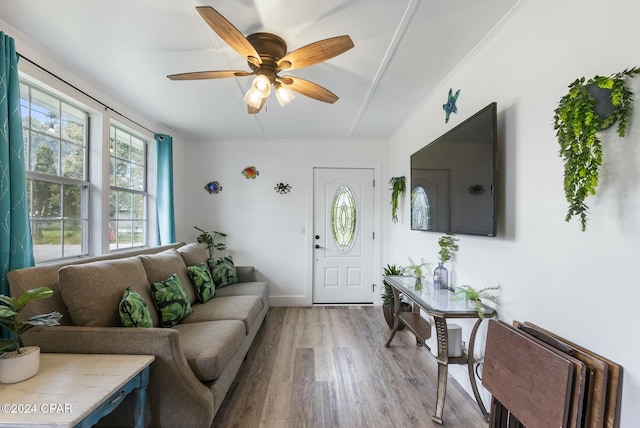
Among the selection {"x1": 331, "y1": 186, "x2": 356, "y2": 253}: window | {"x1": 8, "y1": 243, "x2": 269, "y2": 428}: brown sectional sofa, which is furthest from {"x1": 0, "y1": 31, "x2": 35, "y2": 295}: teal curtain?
{"x1": 331, "y1": 186, "x2": 356, "y2": 253}: window

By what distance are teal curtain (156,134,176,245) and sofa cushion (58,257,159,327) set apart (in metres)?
1.74

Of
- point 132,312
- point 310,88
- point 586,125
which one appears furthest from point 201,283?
point 586,125

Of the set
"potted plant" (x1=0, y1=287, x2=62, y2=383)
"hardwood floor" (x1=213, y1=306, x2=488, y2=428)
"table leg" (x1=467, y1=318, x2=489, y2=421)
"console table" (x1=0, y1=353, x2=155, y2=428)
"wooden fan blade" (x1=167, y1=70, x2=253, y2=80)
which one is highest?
"wooden fan blade" (x1=167, y1=70, x2=253, y2=80)

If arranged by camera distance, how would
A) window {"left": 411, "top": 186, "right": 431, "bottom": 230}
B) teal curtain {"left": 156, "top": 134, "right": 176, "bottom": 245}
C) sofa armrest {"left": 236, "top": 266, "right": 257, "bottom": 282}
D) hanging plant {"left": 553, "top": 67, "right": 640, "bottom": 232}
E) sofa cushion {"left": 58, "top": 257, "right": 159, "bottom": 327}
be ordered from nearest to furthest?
hanging plant {"left": 553, "top": 67, "right": 640, "bottom": 232} → sofa cushion {"left": 58, "top": 257, "right": 159, "bottom": 327} → window {"left": 411, "top": 186, "right": 431, "bottom": 230} → teal curtain {"left": 156, "top": 134, "right": 176, "bottom": 245} → sofa armrest {"left": 236, "top": 266, "right": 257, "bottom": 282}

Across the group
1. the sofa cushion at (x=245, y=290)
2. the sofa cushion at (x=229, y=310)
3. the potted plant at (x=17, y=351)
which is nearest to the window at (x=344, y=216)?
the sofa cushion at (x=245, y=290)

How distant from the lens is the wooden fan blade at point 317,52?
1.48 metres

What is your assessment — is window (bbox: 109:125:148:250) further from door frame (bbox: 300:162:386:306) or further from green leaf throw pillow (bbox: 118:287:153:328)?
door frame (bbox: 300:162:386:306)

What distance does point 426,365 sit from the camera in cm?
248

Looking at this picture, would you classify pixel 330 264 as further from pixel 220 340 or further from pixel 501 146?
pixel 501 146

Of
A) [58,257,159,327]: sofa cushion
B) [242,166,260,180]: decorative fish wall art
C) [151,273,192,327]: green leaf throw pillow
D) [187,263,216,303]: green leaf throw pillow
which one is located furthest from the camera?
[242,166,260,180]: decorative fish wall art

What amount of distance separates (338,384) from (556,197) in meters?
1.89

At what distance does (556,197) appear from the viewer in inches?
53.1

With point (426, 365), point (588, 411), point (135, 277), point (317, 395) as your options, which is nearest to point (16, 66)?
point (135, 277)

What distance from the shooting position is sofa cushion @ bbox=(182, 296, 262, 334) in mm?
2281
